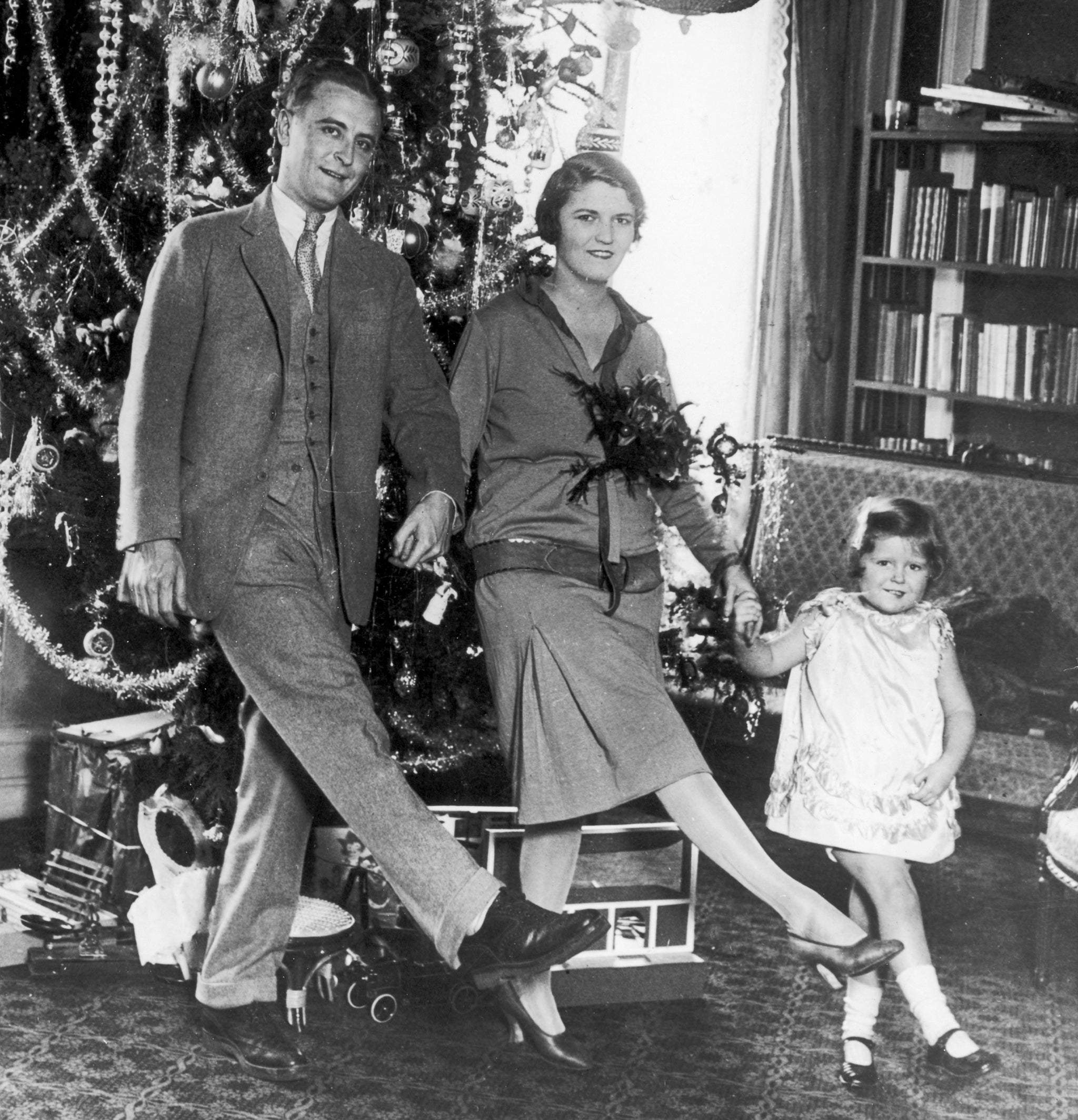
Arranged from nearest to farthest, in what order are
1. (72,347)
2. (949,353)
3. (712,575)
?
(712,575) < (949,353) < (72,347)

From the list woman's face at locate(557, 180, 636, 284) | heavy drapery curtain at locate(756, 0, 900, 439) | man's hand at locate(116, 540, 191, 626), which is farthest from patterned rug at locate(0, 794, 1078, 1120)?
woman's face at locate(557, 180, 636, 284)

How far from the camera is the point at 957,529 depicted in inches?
126

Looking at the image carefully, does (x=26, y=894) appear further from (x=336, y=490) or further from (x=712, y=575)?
(x=712, y=575)

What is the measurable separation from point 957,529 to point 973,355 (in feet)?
1.23

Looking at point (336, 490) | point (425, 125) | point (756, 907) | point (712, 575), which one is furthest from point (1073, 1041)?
point (425, 125)

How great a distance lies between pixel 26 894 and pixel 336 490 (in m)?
1.46

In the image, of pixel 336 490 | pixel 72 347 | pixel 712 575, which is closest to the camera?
pixel 336 490

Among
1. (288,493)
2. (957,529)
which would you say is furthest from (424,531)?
(957,529)

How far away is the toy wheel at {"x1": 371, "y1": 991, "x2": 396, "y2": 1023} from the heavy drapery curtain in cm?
144

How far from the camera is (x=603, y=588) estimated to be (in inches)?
121

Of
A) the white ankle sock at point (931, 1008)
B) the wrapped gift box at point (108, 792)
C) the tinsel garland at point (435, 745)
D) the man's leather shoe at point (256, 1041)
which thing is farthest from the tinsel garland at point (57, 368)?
the white ankle sock at point (931, 1008)

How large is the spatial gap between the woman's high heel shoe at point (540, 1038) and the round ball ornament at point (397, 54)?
1.92 metres

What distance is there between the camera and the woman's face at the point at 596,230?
3.04 meters

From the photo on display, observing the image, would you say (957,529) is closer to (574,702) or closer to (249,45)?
(574,702)
